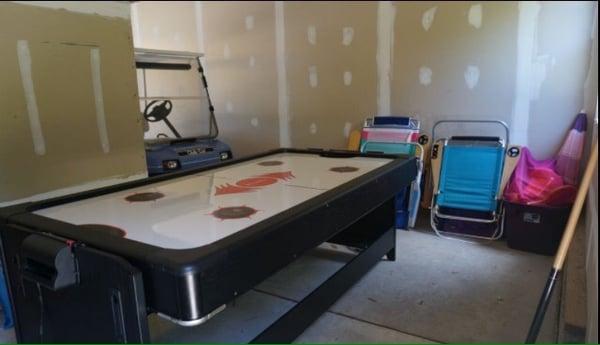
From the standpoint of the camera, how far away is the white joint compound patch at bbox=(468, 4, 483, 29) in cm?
317

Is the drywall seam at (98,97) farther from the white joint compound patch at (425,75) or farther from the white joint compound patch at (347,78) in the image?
the white joint compound patch at (425,75)

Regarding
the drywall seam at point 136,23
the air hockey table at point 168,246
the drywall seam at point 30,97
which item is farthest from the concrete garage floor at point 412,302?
the drywall seam at point 136,23

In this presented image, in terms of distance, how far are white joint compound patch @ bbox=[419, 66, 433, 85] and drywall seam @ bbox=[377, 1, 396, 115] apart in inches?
10.7

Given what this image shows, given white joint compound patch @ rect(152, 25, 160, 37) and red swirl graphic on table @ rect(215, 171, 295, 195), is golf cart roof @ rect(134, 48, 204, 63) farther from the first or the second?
red swirl graphic on table @ rect(215, 171, 295, 195)

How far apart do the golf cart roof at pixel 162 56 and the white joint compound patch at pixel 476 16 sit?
94.2 inches

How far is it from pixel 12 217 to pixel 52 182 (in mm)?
1085

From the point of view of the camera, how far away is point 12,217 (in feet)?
4.92

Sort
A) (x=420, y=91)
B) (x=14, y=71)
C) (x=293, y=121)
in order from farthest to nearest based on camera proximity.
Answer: (x=293, y=121) < (x=420, y=91) < (x=14, y=71)

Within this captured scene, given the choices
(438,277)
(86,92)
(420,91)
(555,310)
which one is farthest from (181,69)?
(555,310)

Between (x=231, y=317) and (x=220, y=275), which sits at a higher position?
(x=220, y=275)

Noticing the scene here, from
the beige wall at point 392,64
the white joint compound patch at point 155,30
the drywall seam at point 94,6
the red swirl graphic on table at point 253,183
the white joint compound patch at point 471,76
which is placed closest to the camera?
the red swirl graphic on table at point 253,183

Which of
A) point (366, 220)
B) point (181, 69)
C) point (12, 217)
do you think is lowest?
point (366, 220)

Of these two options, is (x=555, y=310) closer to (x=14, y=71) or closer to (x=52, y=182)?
(x=52, y=182)

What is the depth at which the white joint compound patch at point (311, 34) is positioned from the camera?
3.96 m
